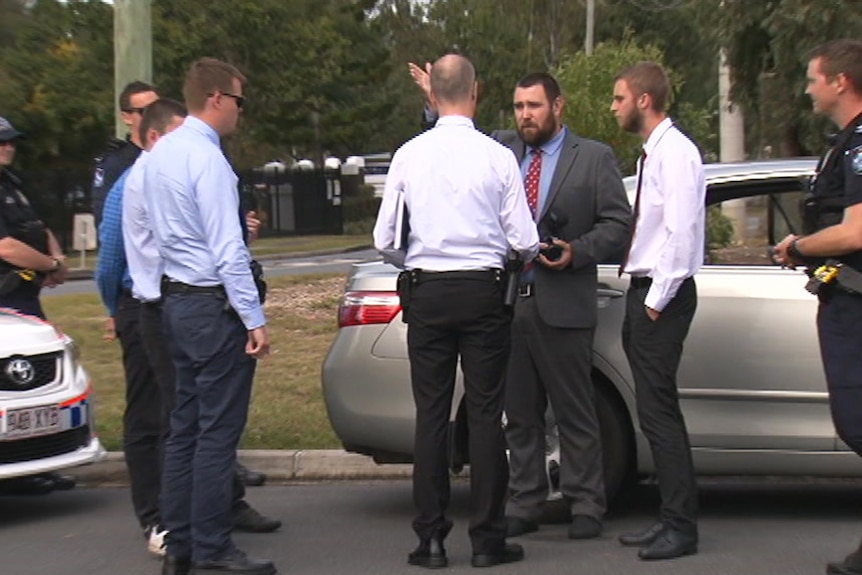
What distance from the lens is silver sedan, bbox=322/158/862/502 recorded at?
20.7ft

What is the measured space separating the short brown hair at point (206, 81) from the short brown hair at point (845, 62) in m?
2.27

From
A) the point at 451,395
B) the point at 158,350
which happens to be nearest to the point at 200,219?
the point at 158,350

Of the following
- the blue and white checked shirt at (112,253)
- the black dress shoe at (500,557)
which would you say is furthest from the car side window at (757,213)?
the blue and white checked shirt at (112,253)

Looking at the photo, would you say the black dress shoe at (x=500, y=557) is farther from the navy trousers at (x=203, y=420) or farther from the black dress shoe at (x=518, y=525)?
the navy trousers at (x=203, y=420)

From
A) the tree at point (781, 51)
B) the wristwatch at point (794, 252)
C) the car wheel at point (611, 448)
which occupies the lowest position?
the car wheel at point (611, 448)

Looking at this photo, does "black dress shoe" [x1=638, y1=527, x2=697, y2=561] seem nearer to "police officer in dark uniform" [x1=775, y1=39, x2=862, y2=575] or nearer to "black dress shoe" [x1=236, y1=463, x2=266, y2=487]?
"police officer in dark uniform" [x1=775, y1=39, x2=862, y2=575]

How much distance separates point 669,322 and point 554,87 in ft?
3.95

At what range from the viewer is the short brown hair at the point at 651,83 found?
6000mm

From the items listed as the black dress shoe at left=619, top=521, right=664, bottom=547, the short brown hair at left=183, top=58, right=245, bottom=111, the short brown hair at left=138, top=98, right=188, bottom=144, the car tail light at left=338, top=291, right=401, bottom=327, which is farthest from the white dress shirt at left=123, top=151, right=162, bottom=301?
the black dress shoe at left=619, top=521, right=664, bottom=547

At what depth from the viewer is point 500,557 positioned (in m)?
5.80

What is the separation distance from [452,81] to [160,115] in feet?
4.48

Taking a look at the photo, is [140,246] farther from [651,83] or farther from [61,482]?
[651,83]

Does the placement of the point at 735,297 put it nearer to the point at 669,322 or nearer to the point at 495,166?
the point at 669,322

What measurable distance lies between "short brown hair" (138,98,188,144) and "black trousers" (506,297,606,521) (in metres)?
1.68
